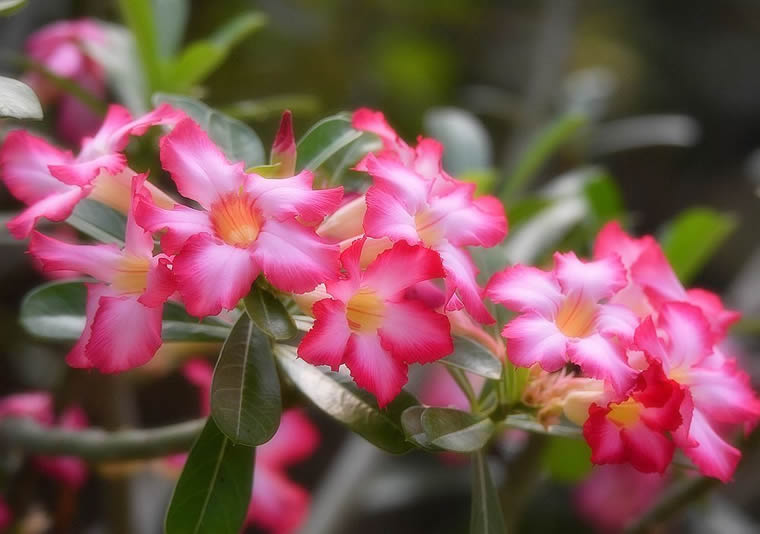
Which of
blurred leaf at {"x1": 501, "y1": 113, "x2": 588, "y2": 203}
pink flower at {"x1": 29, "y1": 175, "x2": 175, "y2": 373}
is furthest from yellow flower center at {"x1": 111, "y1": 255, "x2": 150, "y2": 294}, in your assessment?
blurred leaf at {"x1": 501, "y1": 113, "x2": 588, "y2": 203}

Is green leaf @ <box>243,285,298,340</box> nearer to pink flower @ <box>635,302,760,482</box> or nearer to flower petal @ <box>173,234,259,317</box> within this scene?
flower petal @ <box>173,234,259,317</box>

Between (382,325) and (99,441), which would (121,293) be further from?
(99,441)

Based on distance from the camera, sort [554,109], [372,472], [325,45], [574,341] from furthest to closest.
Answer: [325,45]
[554,109]
[372,472]
[574,341]

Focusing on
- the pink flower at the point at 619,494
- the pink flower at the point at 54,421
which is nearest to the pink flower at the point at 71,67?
the pink flower at the point at 54,421

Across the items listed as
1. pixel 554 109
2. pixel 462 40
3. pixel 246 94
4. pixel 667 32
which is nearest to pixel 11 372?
pixel 246 94

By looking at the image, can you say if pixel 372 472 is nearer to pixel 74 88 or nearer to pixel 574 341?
pixel 74 88
